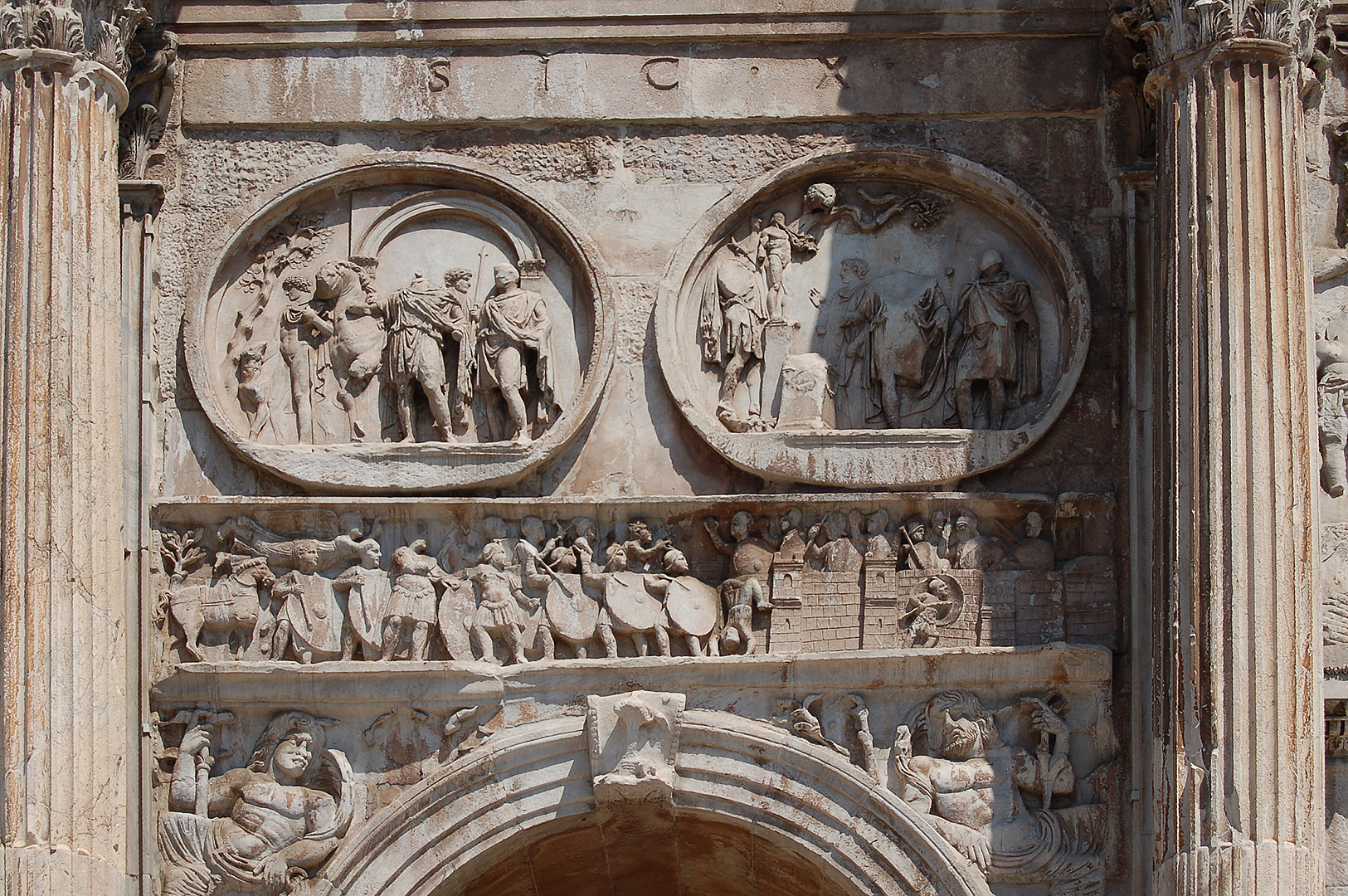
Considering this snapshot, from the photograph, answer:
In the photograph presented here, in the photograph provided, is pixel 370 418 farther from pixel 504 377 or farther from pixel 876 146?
pixel 876 146

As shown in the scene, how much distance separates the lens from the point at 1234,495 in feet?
32.1

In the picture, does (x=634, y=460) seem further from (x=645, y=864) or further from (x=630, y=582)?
(x=645, y=864)

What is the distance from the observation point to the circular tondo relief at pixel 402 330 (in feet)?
35.6

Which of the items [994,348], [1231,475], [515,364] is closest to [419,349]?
[515,364]

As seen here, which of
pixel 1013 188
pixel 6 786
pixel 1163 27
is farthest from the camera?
pixel 1013 188

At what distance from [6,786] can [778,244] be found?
168 inches

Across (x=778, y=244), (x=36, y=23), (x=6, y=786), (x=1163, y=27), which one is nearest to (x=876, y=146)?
(x=778, y=244)

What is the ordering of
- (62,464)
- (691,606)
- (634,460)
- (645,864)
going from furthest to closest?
(645,864)
(634,460)
(691,606)
(62,464)

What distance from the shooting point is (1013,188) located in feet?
36.3

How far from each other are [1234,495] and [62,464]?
16.2 ft

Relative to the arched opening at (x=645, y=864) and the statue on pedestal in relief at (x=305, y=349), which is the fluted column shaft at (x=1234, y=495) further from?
the statue on pedestal in relief at (x=305, y=349)

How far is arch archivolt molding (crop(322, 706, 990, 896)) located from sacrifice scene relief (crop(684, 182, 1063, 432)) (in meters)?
1.54

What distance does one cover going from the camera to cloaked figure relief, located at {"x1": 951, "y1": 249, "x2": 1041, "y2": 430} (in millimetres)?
10945

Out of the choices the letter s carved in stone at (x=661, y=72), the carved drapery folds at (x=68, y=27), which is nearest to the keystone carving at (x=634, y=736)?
the letter s carved in stone at (x=661, y=72)
